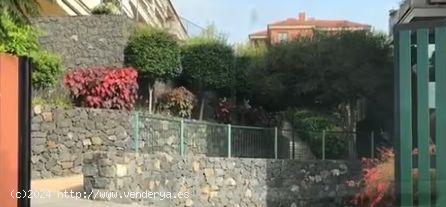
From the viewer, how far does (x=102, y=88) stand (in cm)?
1808

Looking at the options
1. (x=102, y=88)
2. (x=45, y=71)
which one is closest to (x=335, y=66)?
(x=102, y=88)

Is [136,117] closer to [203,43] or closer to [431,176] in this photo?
[431,176]

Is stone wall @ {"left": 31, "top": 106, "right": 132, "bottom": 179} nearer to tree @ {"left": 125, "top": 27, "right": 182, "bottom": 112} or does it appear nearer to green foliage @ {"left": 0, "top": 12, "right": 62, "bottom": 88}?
green foliage @ {"left": 0, "top": 12, "right": 62, "bottom": 88}

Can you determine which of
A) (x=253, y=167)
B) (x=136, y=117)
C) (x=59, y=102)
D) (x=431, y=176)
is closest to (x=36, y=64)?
(x=59, y=102)

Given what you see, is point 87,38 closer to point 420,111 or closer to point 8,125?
point 420,111

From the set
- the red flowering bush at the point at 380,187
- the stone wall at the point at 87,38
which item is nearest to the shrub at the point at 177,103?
the stone wall at the point at 87,38

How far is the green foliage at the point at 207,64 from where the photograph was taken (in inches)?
904

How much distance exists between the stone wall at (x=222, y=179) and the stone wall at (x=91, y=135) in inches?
22.2

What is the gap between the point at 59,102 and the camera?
1750 centimetres

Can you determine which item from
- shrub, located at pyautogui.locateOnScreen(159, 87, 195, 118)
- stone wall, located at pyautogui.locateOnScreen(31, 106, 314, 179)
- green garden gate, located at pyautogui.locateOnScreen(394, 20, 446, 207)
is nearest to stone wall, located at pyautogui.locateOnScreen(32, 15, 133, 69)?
shrub, located at pyautogui.locateOnScreen(159, 87, 195, 118)

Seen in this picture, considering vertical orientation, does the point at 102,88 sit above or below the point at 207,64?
below

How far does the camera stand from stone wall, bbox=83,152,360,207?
13.0m

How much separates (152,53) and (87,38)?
7.11 ft

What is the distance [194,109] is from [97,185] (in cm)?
1049
